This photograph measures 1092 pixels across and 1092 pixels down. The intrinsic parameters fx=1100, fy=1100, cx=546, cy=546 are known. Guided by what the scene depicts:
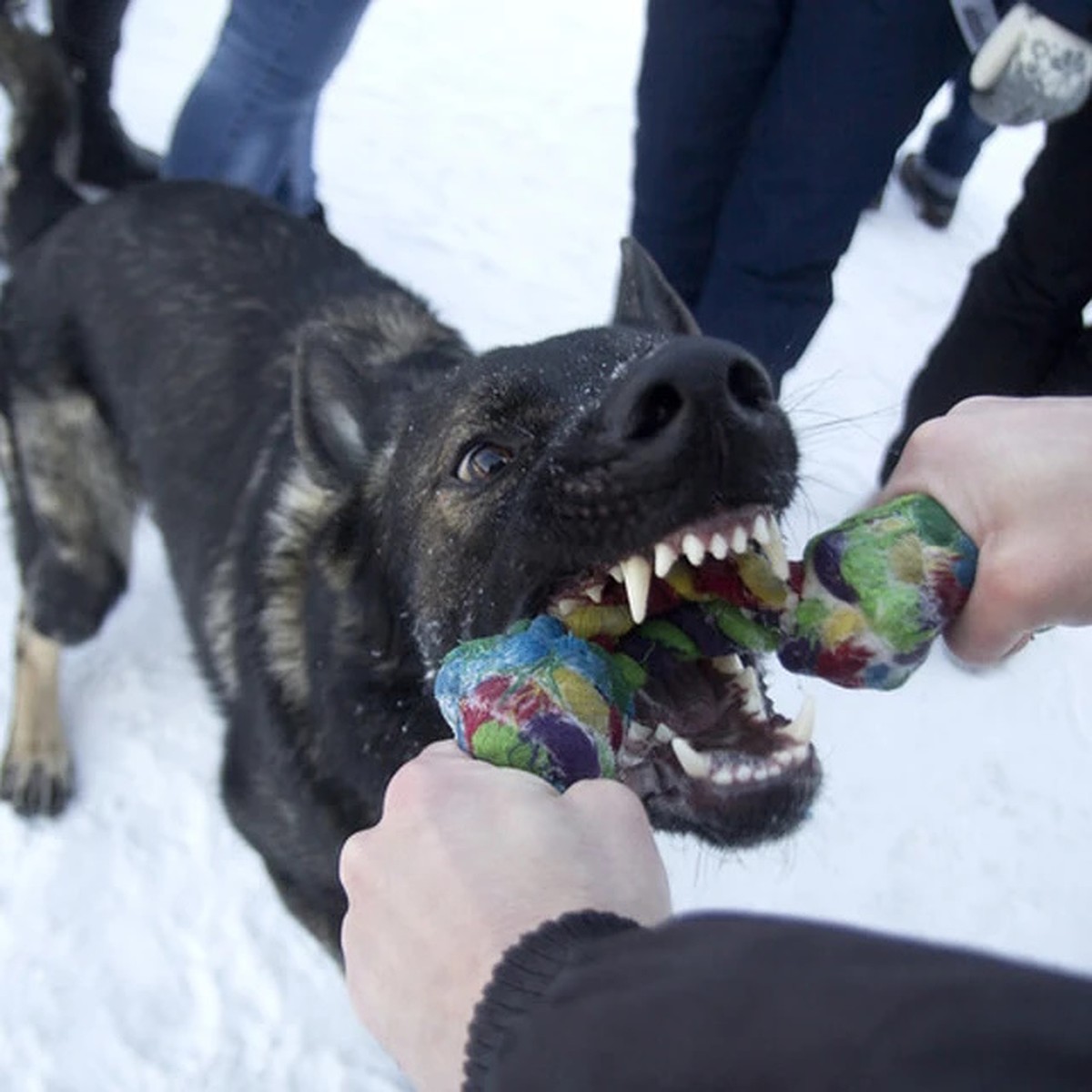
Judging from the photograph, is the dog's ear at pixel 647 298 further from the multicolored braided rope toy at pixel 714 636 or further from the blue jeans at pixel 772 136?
the blue jeans at pixel 772 136

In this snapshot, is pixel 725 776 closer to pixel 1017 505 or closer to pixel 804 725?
pixel 804 725

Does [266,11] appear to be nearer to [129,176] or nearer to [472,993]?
[129,176]

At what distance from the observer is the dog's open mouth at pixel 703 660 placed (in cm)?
152

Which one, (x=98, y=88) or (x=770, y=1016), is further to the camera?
(x=98, y=88)

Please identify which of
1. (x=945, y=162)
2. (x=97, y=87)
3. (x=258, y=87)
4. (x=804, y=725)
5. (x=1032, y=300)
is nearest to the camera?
(x=804, y=725)

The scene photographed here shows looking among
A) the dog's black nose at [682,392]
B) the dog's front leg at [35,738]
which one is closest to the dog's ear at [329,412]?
the dog's black nose at [682,392]

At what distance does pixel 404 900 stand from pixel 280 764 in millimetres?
1450

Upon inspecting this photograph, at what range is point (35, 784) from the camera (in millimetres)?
2855

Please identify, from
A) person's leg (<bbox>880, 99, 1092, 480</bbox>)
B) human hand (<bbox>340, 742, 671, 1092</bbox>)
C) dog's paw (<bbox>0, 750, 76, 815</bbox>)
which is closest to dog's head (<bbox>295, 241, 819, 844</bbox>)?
human hand (<bbox>340, 742, 671, 1092</bbox>)

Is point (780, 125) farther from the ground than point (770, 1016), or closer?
farther from the ground

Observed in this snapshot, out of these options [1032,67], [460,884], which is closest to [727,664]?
[460,884]

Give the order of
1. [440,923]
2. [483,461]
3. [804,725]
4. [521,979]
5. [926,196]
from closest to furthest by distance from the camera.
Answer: [521,979], [440,923], [804,725], [483,461], [926,196]

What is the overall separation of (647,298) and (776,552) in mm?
837

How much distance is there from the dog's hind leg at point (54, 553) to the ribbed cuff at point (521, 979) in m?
2.40
